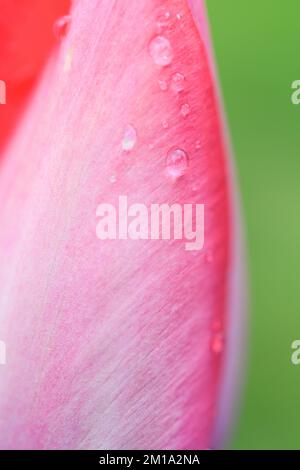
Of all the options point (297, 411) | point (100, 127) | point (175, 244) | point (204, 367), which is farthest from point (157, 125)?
point (297, 411)

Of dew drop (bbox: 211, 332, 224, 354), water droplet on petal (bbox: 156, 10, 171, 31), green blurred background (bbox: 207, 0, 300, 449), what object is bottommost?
dew drop (bbox: 211, 332, 224, 354)

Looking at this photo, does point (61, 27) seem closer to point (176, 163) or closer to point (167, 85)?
point (167, 85)

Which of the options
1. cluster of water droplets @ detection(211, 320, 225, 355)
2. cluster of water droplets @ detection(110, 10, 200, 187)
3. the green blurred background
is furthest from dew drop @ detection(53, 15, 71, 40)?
cluster of water droplets @ detection(211, 320, 225, 355)

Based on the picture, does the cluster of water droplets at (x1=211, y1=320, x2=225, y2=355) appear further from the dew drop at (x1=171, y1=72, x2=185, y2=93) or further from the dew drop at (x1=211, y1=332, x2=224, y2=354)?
the dew drop at (x1=171, y1=72, x2=185, y2=93)

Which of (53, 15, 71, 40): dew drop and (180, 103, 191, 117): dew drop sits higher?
(53, 15, 71, 40): dew drop

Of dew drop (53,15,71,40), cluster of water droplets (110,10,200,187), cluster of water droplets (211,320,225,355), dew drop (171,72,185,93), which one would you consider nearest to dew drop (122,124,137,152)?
cluster of water droplets (110,10,200,187)

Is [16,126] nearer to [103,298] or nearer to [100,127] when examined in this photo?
[100,127]
